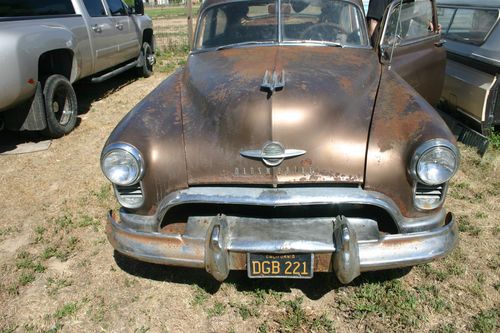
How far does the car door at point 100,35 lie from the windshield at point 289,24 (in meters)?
3.33

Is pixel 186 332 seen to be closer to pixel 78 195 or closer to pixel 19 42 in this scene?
pixel 78 195

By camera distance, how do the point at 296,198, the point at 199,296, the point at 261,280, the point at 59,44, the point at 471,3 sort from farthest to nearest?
the point at 471,3 < the point at 59,44 < the point at 261,280 < the point at 199,296 < the point at 296,198

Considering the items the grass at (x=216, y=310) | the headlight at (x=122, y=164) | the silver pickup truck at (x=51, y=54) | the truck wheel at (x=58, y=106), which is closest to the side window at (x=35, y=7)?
the silver pickup truck at (x=51, y=54)

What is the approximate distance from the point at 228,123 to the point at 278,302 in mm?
1183

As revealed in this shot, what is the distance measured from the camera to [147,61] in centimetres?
906

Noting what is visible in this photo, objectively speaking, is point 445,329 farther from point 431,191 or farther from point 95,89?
point 95,89

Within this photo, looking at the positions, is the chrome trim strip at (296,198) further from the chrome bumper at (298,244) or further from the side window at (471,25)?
the side window at (471,25)

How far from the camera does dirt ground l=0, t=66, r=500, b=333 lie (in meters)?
2.63

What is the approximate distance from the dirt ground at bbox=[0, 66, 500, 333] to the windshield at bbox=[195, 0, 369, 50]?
1765mm

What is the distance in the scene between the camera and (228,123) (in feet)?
8.54

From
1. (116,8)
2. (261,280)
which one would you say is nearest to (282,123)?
(261,280)

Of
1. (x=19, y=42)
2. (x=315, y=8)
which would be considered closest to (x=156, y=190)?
(x=315, y=8)

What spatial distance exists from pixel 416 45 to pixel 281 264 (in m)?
3.03

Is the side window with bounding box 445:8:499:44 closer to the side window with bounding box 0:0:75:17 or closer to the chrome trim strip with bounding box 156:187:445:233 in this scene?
the chrome trim strip with bounding box 156:187:445:233
